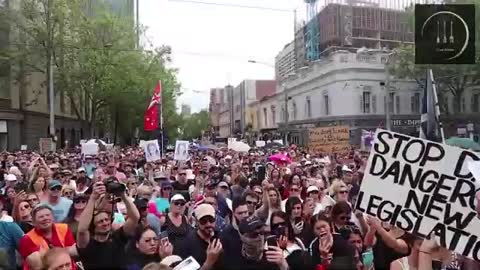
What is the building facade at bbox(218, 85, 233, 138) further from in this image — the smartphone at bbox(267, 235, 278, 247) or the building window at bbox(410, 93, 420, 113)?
the smartphone at bbox(267, 235, 278, 247)

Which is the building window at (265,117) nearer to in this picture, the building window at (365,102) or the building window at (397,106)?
the building window at (397,106)

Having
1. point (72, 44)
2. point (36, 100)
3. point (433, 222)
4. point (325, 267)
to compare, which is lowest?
point (325, 267)

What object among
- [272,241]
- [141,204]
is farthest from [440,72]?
[272,241]

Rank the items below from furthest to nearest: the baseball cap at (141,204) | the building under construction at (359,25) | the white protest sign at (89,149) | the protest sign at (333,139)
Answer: the building under construction at (359,25)
the protest sign at (333,139)
the white protest sign at (89,149)
the baseball cap at (141,204)

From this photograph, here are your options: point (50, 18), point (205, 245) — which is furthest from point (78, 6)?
point (205, 245)

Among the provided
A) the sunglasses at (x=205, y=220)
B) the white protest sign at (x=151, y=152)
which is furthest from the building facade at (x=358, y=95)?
the sunglasses at (x=205, y=220)

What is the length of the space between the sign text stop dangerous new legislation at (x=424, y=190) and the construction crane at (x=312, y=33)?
71.6 meters

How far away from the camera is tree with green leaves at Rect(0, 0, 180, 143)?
38781 millimetres

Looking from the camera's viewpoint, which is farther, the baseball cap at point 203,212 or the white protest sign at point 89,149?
the white protest sign at point 89,149

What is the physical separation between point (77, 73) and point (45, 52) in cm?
220

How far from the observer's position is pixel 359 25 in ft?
235

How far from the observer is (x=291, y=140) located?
6538cm

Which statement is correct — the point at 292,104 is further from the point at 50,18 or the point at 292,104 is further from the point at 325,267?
the point at 325,267

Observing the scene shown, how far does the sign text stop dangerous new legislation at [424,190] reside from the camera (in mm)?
4195
